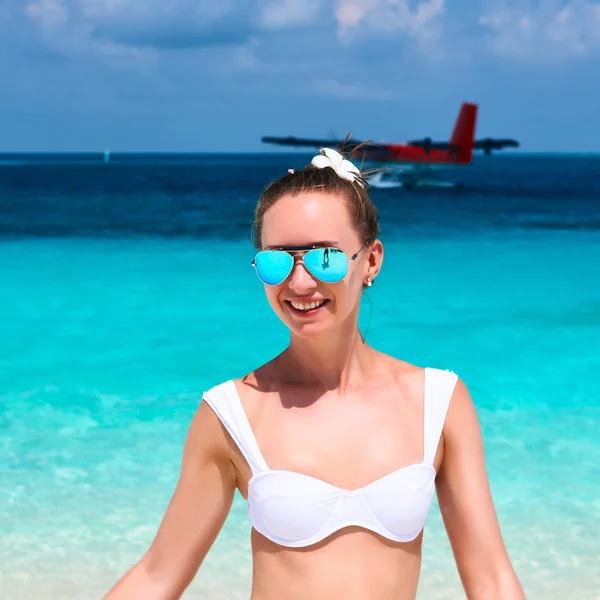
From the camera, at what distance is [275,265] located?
5.33 ft

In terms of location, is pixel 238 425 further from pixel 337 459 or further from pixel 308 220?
pixel 308 220

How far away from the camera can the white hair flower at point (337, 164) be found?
177 cm

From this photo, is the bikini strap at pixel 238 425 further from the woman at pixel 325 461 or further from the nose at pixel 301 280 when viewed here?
the nose at pixel 301 280

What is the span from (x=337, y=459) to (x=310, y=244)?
1.32 feet

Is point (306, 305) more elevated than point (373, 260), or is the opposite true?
point (373, 260)

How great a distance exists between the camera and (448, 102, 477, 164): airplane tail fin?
60500mm

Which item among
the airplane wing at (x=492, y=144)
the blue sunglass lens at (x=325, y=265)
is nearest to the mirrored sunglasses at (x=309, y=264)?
the blue sunglass lens at (x=325, y=265)

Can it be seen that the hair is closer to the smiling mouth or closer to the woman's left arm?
the smiling mouth

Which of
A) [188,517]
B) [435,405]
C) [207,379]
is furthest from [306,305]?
[207,379]

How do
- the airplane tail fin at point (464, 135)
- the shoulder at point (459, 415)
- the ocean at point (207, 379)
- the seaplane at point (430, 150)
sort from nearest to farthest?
the shoulder at point (459, 415) → the ocean at point (207, 379) → the seaplane at point (430, 150) → the airplane tail fin at point (464, 135)

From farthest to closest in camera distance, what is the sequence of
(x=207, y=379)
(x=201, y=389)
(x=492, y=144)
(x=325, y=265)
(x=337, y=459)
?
1. (x=492, y=144)
2. (x=207, y=379)
3. (x=201, y=389)
4. (x=337, y=459)
5. (x=325, y=265)

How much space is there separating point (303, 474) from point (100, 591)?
3.16 m

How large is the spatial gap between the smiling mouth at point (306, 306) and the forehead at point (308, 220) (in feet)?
0.35

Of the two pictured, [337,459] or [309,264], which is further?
[337,459]
